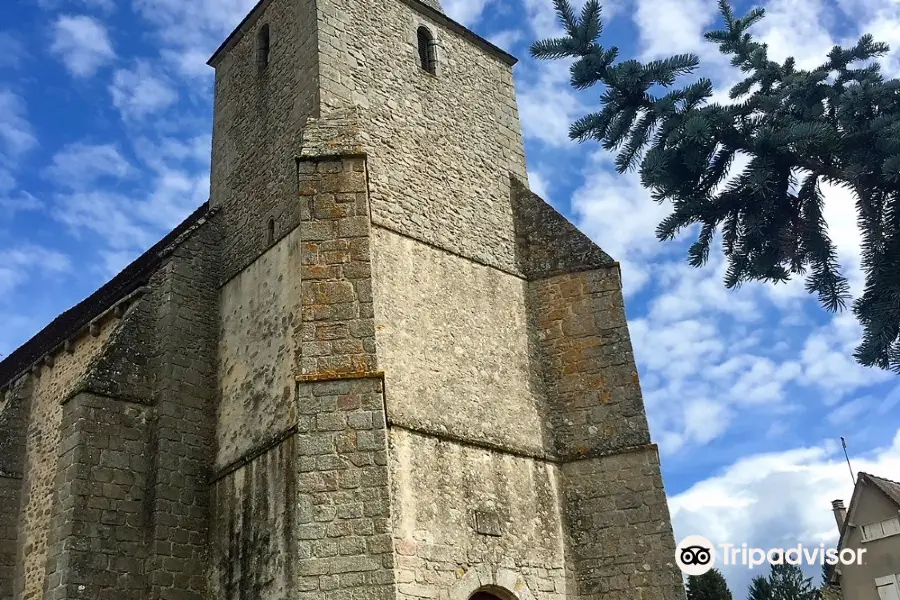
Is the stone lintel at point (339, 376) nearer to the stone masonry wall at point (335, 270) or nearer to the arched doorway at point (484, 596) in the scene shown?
the stone masonry wall at point (335, 270)

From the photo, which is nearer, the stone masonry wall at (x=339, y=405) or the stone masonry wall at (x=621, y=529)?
the stone masonry wall at (x=339, y=405)

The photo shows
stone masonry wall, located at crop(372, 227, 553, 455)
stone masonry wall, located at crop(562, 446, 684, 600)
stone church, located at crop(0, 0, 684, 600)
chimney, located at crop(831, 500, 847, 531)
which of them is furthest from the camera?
chimney, located at crop(831, 500, 847, 531)

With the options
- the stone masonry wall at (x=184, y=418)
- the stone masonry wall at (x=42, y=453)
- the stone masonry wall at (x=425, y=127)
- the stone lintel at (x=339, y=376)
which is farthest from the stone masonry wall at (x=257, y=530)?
the stone masonry wall at (x=425, y=127)

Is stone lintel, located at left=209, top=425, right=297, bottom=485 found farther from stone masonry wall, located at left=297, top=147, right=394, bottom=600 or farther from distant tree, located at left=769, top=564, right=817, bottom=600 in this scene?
distant tree, located at left=769, top=564, right=817, bottom=600

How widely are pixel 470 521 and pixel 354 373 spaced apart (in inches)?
122

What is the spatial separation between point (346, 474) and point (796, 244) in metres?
3.99

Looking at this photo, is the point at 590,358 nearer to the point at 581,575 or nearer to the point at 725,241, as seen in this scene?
the point at 581,575

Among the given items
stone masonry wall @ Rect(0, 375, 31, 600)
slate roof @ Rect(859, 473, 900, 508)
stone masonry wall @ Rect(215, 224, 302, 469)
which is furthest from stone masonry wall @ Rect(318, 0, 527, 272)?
slate roof @ Rect(859, 473, 900, 508)

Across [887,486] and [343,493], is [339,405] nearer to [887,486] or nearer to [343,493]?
[343,493]

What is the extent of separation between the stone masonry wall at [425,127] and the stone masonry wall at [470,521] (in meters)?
3.01

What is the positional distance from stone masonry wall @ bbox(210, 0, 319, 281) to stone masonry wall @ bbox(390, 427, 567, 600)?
147 inches

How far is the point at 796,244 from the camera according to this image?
21.3ft

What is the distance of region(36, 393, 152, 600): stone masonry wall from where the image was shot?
922cm

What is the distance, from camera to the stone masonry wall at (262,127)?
36.9 feet
